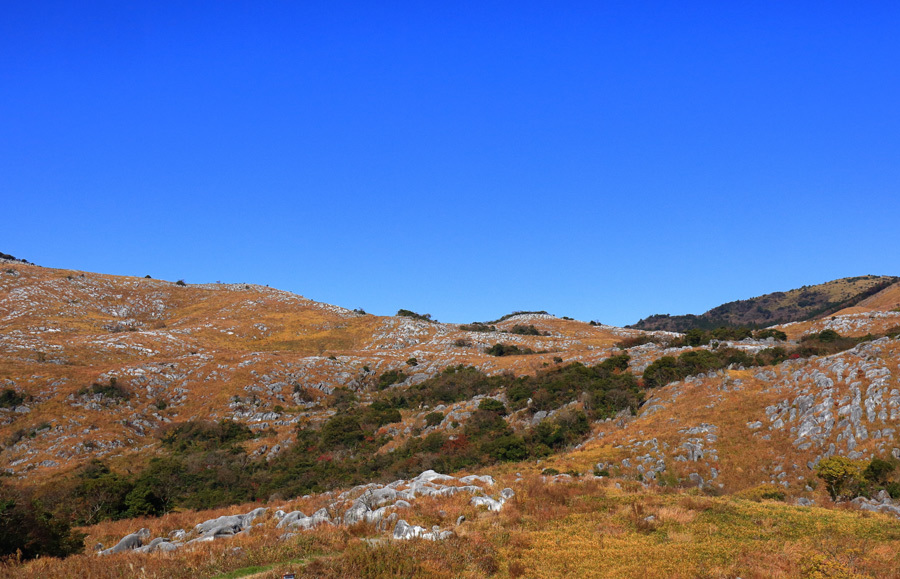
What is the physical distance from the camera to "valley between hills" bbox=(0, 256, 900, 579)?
603 inches

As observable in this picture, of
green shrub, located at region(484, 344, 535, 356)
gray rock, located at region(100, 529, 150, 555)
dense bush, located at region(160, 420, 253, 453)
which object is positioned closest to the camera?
gray rock, located at region(100, 529, 150, 555)

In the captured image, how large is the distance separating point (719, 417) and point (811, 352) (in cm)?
2034

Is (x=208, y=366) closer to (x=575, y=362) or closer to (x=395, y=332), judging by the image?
(x=395, y=332)

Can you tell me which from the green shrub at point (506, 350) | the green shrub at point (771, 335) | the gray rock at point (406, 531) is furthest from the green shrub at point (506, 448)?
the green shrub at point (506, 350)

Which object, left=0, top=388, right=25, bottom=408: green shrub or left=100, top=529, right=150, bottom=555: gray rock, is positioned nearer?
left=100, top=529, right=150, bottom=555: gray rock

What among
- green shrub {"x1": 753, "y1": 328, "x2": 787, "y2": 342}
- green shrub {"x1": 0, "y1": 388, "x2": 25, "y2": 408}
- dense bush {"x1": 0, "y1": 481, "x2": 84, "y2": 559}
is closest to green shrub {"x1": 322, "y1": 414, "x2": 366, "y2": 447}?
dense bush {"x1": 0, "y1": 481, "x2": 84, "y2": 559}

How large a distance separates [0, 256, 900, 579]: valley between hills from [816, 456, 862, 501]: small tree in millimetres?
85

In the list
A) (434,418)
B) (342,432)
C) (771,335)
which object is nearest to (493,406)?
(434,418)

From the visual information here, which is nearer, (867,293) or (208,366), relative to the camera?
(208,366)

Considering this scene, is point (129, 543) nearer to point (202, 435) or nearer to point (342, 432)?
point (342, 432)

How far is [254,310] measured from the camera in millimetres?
124312

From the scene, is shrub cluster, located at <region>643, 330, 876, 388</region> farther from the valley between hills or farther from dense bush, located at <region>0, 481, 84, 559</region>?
dense bush, located at <region>0, 481, 84, 559</region>

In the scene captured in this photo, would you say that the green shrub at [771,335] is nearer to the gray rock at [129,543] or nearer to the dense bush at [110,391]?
the gray rock at [129,543]

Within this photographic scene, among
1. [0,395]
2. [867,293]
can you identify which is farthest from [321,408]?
[867,293]
